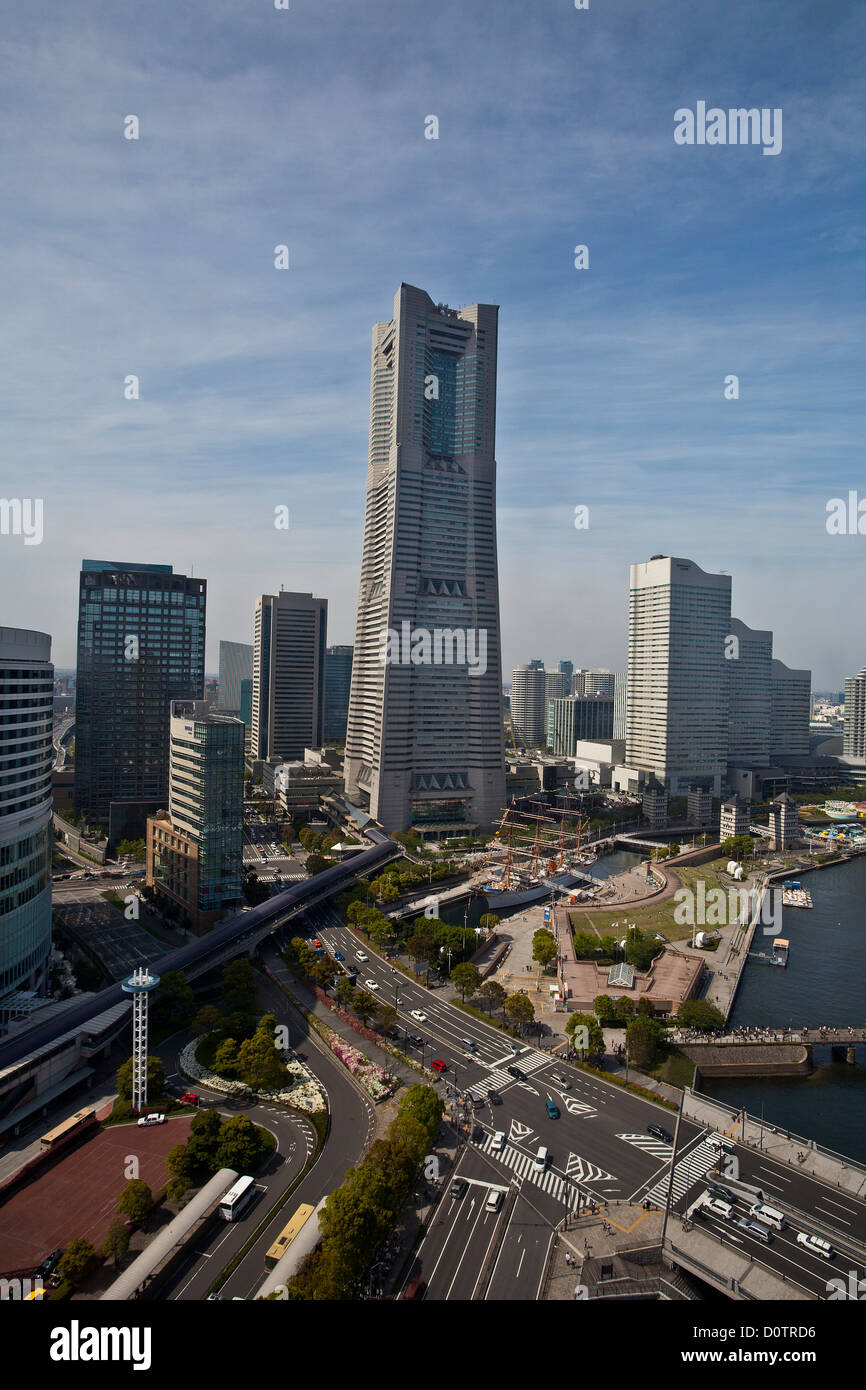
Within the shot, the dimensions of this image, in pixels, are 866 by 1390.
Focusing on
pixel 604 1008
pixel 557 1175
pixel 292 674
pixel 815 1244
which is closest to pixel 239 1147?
pixel 557 1175

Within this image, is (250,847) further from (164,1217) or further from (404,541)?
(164,1217)

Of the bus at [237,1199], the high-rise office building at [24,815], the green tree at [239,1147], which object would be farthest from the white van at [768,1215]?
the high-rise office building at [24,815]

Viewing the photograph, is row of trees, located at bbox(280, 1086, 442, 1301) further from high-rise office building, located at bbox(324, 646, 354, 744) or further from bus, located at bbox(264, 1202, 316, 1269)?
high-rise office building, located at bbox(324, 646, 354, 744)

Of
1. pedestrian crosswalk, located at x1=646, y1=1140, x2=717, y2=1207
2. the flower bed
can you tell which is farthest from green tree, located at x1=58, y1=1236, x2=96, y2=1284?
pedestrian crosswalk, located at x1=646, y1=1140, x2=717, y2=1207

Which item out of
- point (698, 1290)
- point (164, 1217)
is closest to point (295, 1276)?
point (164, 1217)

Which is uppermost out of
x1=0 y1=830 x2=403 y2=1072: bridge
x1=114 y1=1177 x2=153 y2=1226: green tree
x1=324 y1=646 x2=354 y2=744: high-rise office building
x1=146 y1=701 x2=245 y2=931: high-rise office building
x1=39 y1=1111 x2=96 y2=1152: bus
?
x1=324 y1=646 x2=354 y2=744: high-rise office building

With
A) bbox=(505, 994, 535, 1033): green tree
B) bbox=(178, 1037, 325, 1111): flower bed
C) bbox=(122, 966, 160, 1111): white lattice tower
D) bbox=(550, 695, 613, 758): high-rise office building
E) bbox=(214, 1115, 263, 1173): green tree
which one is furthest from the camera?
bbox=(550, 695, 613, 758): high-rise office building

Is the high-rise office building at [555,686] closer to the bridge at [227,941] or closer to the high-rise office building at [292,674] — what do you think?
the high-rise office building at [292,674]
